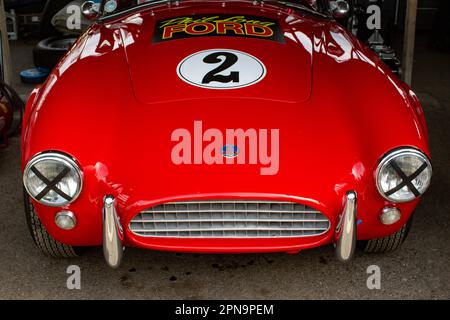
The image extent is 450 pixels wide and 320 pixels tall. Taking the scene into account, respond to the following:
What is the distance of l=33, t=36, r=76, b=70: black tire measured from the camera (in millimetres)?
5141

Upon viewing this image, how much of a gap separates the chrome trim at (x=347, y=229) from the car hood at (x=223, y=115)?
2.8 inches

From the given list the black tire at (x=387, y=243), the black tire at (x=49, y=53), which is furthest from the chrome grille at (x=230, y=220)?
the black tire at (x=49, y=53)

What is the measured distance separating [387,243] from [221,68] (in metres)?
1.04

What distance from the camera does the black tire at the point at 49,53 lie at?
202 inches

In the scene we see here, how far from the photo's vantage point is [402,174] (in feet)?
7.11

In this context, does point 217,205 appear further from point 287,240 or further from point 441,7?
point 441,7

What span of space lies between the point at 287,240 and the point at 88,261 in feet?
3.12

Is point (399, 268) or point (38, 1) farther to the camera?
point (38, 1)

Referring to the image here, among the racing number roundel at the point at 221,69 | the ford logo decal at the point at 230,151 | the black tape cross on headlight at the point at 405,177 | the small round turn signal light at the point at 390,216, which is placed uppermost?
the racing number roundel at the point at 221,69

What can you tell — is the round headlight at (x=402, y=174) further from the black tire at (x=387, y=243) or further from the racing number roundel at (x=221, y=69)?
the racing number roundel at (x=221, y=69)

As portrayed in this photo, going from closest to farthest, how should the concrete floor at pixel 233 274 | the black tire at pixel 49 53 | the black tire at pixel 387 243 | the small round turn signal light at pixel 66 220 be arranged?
the small round turn signal light at pixel 66 220 → the concrete floor at pixel 233 274 → the black tire at pixel 387 243 → the black tire at pixel 49 53

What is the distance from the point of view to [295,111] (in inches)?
93.7

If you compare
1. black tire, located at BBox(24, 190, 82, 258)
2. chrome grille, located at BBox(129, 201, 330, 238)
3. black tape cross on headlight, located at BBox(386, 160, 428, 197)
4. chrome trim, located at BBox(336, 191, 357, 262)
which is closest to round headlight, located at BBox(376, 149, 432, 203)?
black tape cross on headlight, located at BBox(386, 160, 428, 197)

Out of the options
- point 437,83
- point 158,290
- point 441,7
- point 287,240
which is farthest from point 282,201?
point 441,7
